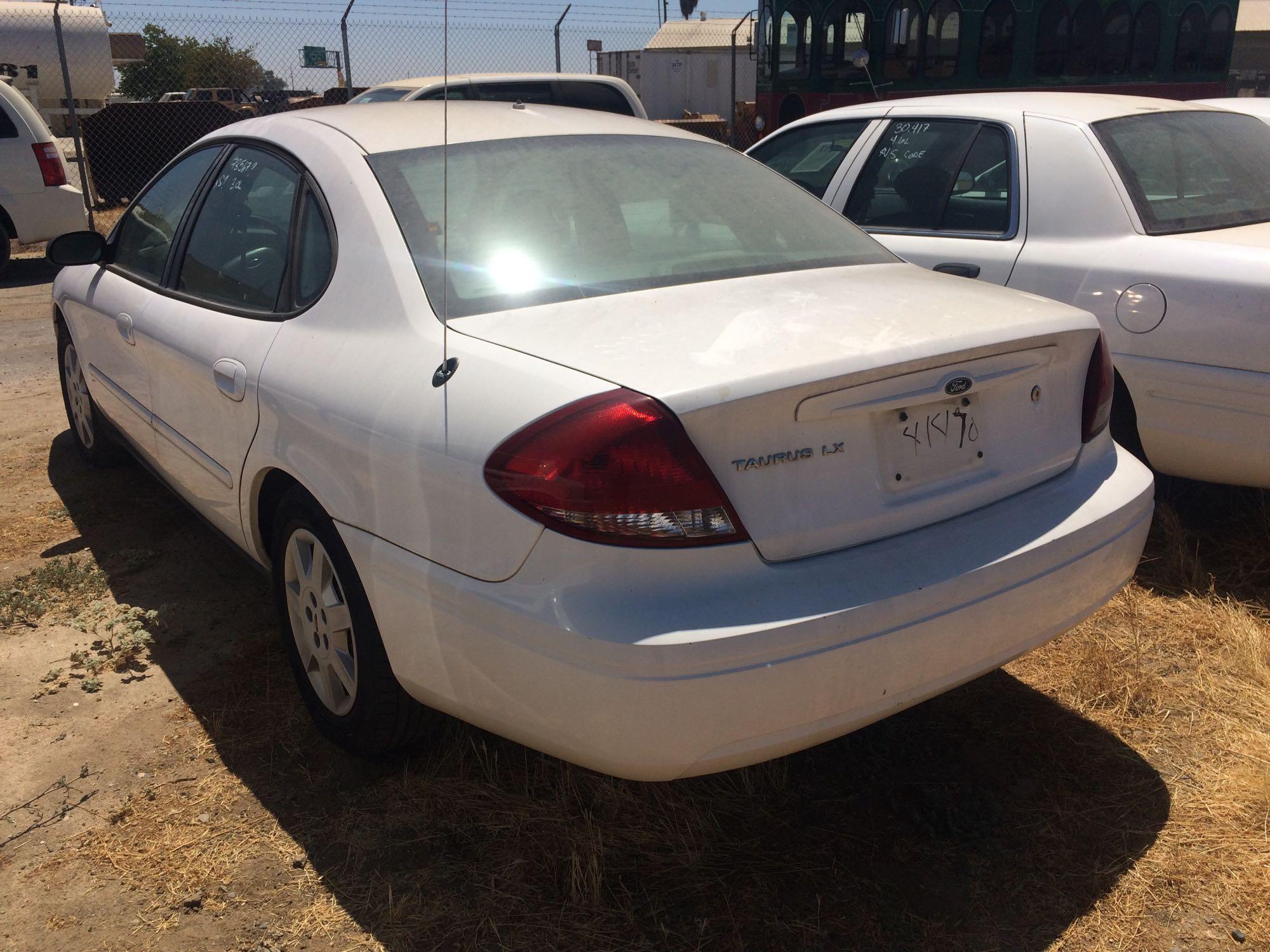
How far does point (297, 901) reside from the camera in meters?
2.35

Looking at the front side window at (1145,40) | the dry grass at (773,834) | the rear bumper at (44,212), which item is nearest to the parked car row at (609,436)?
the dry grass at (773,834)

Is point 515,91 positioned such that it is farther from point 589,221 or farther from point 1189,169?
point 589,221

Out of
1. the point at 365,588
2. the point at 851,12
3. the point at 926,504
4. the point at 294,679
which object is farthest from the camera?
the point at 851,12

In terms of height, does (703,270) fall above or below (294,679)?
above

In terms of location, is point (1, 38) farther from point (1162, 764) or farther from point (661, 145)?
point (1162, 764)

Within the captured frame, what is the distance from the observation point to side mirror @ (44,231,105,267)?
3902 mm

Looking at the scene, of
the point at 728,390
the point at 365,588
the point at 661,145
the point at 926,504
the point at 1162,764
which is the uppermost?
Result: the point at 661,145

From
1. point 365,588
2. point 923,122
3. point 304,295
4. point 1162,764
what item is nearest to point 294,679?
point 365,588

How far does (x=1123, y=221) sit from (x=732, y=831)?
2.68 meters

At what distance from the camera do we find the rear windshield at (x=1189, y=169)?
4.06 m

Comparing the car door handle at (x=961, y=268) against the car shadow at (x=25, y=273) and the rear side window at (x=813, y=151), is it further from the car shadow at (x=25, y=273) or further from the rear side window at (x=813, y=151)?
the car shadow at (x=25, y=273)

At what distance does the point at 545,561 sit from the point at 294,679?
4.70ft

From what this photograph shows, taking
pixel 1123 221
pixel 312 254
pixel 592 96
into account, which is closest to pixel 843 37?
pixel 592 96

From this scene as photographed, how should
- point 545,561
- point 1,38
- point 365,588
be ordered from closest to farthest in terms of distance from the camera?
point 545,561, point 365,588, point 1,38
